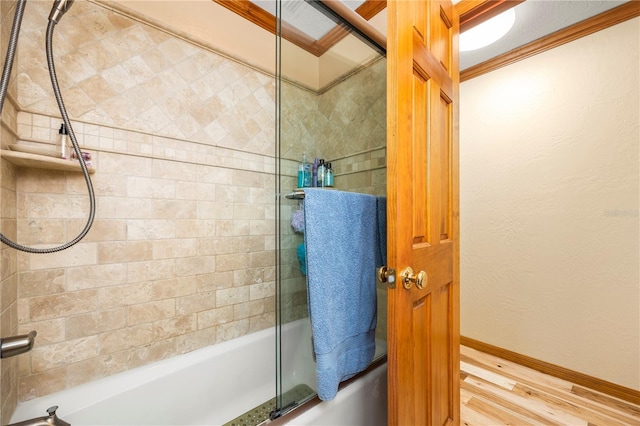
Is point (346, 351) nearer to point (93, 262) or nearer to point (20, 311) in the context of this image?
point (93, 262)

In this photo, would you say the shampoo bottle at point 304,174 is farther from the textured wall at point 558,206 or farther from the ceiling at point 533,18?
the textured wall at point 558,206

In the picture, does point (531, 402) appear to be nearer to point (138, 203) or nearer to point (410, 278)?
point (410, 278)

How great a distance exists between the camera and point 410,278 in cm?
83

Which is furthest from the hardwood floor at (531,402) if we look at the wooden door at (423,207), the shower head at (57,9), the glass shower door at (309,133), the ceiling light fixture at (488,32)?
the shower head at (57,9)

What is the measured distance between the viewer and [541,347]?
6.02 ft

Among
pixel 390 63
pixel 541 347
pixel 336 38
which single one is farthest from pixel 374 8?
pixel 541 347

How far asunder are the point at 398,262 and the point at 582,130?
5.97 ft

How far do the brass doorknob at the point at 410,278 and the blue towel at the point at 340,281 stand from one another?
24 centimetres

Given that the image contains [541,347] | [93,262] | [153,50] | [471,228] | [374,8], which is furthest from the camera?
[471,228]

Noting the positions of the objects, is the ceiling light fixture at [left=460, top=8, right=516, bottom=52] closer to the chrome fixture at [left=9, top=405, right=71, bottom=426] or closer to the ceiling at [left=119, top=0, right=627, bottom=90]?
the ceiling at [left=119, top=0, right=627, bottom=90]

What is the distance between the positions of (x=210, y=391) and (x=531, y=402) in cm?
184

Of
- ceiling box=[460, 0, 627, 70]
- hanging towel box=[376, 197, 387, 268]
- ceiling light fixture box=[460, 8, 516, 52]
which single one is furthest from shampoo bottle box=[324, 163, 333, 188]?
ceiling box=[460, 0, 627, 70]

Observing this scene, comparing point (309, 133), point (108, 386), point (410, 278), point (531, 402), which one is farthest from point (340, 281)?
point (531, 402)

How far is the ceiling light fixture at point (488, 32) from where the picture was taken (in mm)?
1644
